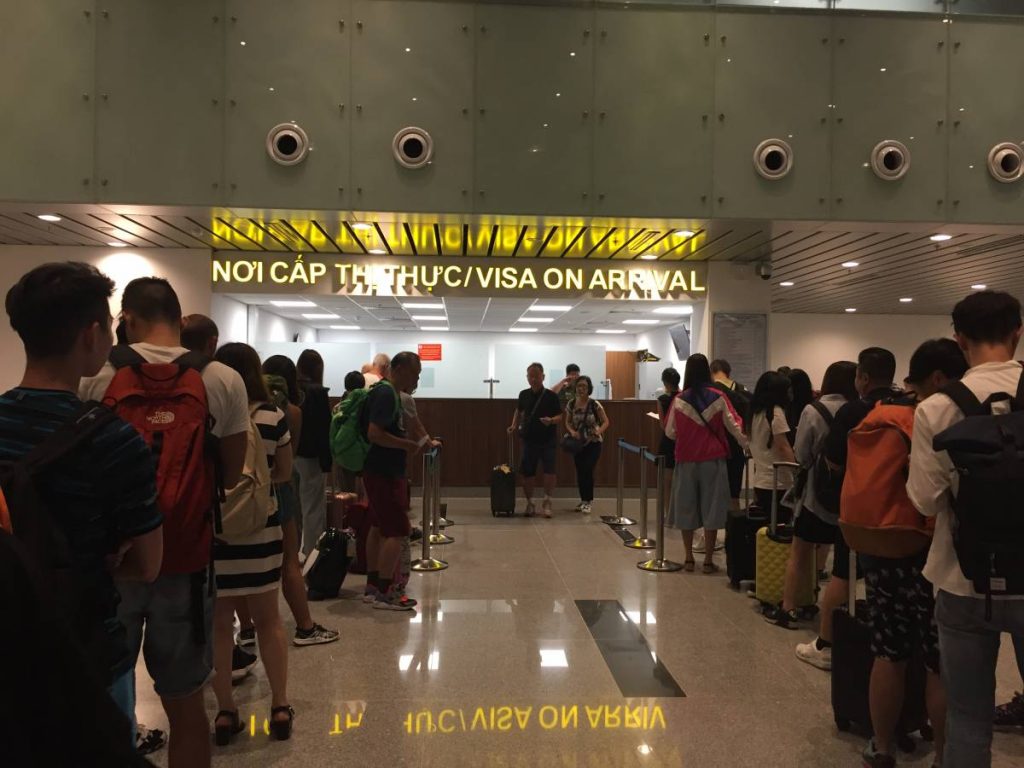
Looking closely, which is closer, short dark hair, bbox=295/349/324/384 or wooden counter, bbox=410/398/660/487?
short dark hair, bbox=295/349/324/384

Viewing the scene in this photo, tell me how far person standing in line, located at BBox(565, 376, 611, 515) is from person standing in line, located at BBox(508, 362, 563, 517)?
18 cm

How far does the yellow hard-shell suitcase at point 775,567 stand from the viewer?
189 inches

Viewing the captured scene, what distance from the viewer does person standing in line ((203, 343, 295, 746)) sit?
9.79ft

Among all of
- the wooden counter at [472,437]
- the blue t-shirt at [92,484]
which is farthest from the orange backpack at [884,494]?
the wooden counter at [472,437]

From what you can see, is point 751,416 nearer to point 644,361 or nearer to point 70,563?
point 70,563

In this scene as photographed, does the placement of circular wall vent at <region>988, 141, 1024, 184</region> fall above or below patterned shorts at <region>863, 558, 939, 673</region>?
above

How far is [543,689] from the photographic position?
12.1ft

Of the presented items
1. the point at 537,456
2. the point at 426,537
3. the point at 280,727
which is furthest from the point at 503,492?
the point at 280,727

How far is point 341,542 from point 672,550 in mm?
3281

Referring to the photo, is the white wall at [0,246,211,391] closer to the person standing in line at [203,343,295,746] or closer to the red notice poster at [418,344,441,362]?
the person standing in line at [203,343,295,746]

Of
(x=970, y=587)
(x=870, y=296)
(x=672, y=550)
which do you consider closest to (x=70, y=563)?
(x=970, y=587)

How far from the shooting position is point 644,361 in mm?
13578

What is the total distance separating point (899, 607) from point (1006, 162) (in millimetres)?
5350

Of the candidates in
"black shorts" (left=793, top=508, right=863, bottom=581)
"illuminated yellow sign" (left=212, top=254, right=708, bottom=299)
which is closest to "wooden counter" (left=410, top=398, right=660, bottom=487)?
"illuminated yellow sign" (left=212, top=254, right=708, bottom=299)
